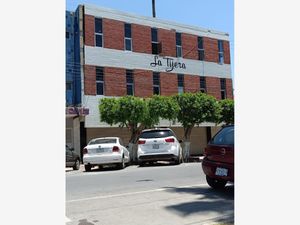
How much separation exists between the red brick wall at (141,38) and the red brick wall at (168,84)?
6.86 feet

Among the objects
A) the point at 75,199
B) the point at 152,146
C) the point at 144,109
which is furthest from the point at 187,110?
the point at 75,199

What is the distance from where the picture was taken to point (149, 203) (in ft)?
23.4

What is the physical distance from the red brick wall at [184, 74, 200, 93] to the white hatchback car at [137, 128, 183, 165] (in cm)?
1345

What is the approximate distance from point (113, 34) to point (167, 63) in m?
4.76

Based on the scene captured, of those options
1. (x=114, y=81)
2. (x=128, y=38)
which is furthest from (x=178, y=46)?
(x=114, y=81)

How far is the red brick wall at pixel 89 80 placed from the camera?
79.9 ft

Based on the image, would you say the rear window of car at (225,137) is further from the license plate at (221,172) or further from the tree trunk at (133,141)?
the tree trunk at (133,141)

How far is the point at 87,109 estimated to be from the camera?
2395 centimetres

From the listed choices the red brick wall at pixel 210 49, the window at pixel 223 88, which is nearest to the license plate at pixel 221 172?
the red brick wall at pixel 210 49

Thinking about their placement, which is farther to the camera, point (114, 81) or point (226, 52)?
point (226, 52)

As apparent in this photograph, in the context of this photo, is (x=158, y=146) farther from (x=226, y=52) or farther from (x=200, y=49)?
(x=226, y=52)

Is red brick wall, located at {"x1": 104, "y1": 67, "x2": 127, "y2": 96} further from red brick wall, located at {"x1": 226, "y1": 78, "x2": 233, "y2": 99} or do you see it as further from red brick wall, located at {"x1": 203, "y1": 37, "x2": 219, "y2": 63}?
red brick wall, located at {"x1": 226, "y1": 78, "x2": 233, "y2": 99}
